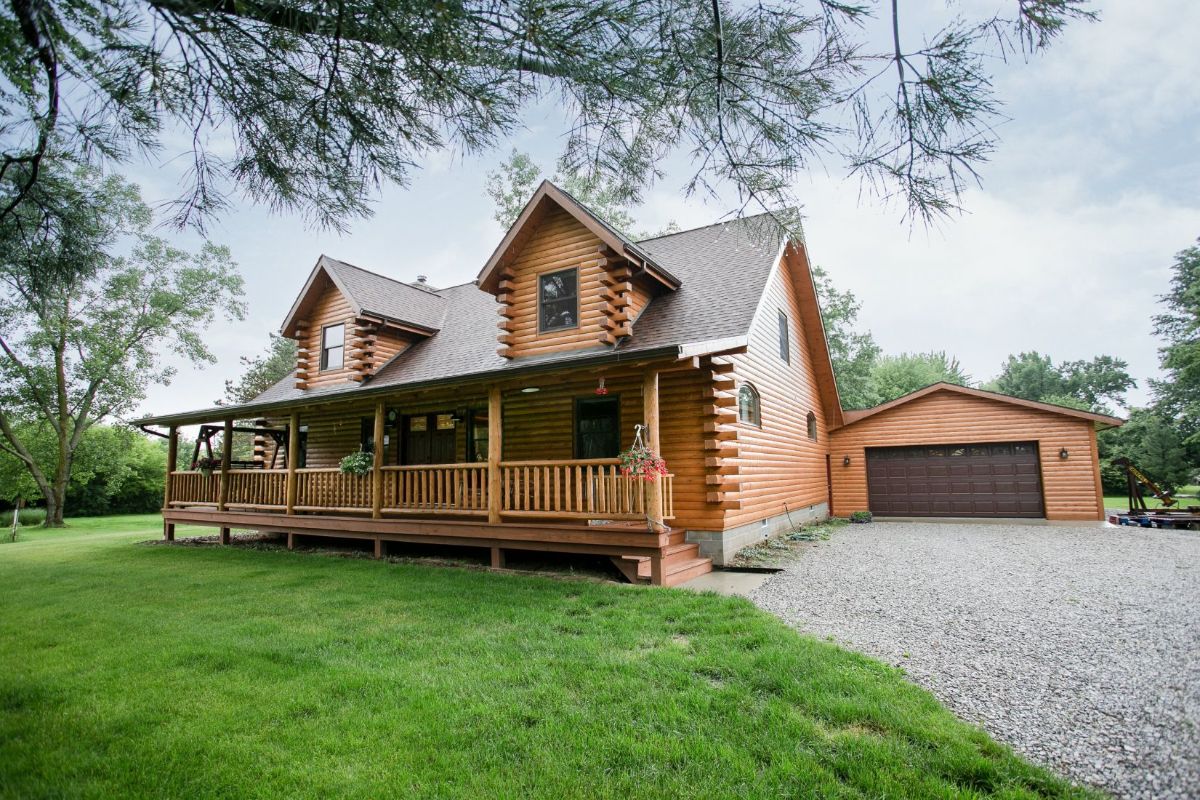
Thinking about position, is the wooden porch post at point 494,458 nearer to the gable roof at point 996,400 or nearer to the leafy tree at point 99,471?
the gable roof at point 996,400

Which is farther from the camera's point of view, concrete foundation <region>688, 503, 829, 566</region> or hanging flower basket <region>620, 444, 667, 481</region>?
concrete foundation <region>688, 503, 829, 566</region>

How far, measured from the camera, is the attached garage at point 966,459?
45.0 feet

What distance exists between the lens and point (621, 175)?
4820mm

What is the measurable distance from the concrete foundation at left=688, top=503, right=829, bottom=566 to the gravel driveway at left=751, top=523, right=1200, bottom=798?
100 cm

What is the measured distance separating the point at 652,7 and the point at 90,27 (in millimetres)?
3335

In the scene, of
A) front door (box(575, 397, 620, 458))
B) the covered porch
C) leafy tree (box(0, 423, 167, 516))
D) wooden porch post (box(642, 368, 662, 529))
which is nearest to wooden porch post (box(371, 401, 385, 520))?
the covered porch

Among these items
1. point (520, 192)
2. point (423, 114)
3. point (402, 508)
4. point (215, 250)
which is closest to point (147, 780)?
point (423, 114)

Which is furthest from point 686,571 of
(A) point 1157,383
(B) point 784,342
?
(A) point 1157,383

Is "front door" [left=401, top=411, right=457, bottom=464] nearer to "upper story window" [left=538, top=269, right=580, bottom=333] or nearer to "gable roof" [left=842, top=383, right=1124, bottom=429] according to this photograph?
"upper story window" [left=538, top=269, right=580, bottom=333]

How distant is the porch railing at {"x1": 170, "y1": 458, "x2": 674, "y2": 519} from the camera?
7.39 metres

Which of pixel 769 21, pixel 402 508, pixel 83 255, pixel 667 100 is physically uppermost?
pixel 769 21

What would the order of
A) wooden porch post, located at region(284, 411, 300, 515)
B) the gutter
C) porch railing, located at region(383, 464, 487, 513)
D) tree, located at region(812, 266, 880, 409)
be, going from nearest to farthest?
the gutter → porch railing, located at region(383, 464, 487, 513) → wooden porch post, located at region(284, 411, 300, 515) → tree, located at region(812, 266, 880, 409)

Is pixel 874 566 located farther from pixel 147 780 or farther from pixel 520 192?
pixel 520 192

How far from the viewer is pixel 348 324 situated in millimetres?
13664
